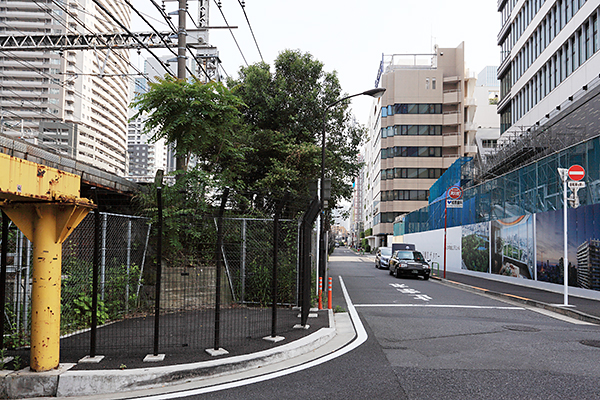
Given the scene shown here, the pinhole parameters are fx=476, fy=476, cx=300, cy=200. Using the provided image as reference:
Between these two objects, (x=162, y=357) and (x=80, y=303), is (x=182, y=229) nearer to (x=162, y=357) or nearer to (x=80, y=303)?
(x=80, y=303)

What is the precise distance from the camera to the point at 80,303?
8664mm

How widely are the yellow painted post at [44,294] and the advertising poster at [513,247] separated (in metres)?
21.1

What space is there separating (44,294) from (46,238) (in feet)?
2.19

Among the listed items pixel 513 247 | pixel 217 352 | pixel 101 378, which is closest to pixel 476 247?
pixel 513 247

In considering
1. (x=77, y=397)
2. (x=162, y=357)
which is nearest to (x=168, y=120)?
(x=162, y=357)

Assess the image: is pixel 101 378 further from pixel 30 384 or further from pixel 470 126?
pixel 470 126

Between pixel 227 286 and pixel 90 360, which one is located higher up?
pixel 227 286

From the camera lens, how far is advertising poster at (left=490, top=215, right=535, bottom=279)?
22.4 m

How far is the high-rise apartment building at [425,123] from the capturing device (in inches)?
3022

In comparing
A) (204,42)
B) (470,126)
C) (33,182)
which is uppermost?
(470,126)

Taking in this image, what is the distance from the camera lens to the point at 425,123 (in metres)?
77.7

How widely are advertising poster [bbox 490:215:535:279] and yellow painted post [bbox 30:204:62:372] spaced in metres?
21.1

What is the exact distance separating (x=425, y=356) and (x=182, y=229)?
5401mm

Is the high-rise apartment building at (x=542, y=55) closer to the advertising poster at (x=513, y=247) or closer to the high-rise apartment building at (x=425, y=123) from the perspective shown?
the advertising poster at (x=513, y=247)
